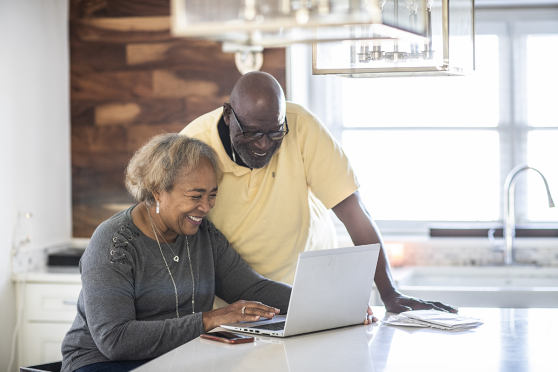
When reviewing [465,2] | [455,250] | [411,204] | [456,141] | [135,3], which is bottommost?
[455,250]

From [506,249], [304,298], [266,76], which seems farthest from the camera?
[506,249]

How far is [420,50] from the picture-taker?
1612 mm

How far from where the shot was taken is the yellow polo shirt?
2.11 metres

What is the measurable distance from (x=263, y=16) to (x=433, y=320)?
1.02 metres

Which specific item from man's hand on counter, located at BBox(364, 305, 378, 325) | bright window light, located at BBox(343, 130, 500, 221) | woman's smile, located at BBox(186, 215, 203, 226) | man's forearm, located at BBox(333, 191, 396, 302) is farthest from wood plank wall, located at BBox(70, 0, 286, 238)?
A: man's hand on counter, located at BBox(364, 305, 378, 325)

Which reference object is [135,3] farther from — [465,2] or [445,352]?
[445,352]

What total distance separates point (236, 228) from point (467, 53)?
950 mm

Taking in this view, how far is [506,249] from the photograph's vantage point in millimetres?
3354

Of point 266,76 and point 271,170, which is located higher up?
point 266,76

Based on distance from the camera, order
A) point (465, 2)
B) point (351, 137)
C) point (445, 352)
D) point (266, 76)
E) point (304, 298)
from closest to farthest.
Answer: point (445, 352), point (304, 298), point (465, 2), point (266, 76), point (351, 137)

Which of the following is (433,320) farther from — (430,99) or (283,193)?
(430,99)

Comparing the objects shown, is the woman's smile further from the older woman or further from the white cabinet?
the white cabinet

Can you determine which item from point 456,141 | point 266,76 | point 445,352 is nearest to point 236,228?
point 266,76

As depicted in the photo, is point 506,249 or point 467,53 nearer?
point 467,53
